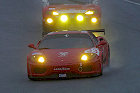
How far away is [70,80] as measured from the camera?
11.9m

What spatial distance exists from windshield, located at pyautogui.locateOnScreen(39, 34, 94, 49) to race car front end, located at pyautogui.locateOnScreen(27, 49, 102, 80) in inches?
27.7

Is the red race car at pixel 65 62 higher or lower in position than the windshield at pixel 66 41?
lower

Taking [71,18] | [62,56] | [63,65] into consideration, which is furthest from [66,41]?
[71,18]

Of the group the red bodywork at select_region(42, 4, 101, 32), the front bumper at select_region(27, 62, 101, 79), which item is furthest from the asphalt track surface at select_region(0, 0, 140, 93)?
the red bodywork at select_region(42, 4, 101, 32)

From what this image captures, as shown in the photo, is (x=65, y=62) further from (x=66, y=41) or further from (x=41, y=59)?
(x=66, y=41)

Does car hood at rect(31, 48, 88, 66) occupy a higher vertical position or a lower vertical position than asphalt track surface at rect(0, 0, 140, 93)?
higher

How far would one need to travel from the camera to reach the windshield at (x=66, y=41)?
13.0 m

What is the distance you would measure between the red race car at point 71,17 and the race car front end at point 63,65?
677 cm

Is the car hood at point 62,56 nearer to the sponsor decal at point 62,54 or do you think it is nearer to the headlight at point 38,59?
the sponsor decal at point 62,54

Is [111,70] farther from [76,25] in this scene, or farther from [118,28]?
[118,28]

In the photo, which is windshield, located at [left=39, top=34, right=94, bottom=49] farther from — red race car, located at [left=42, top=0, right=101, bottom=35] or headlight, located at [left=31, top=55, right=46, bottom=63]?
red race car, located at [left=42, top=0, right=101, bottom=35]

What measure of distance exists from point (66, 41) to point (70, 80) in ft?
5.38

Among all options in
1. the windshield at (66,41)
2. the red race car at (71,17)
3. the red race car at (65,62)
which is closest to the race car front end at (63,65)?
the red race car at (65,62)

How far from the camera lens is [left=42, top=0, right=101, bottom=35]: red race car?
62.2 feet
